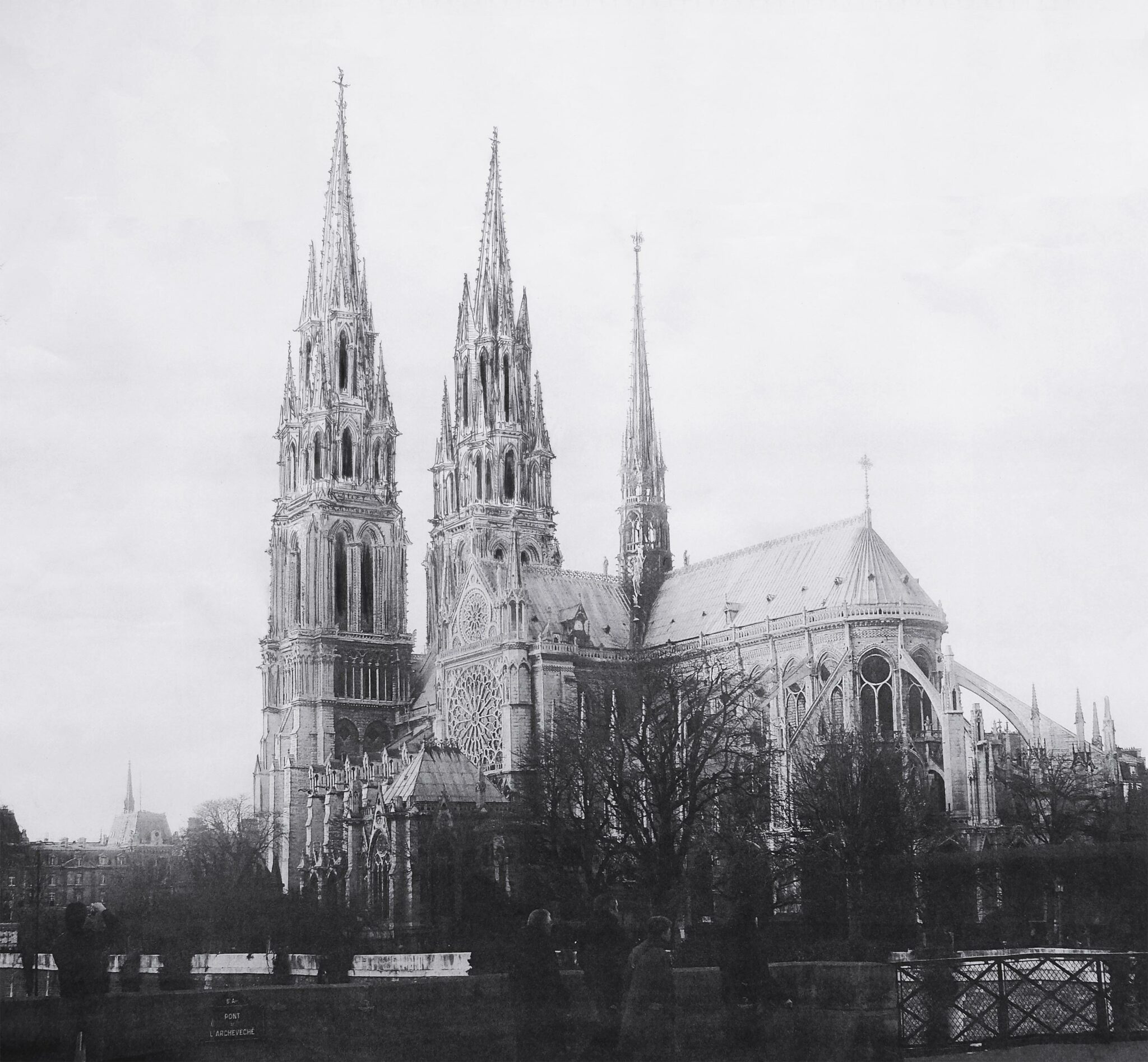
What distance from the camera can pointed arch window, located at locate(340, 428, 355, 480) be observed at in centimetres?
9662

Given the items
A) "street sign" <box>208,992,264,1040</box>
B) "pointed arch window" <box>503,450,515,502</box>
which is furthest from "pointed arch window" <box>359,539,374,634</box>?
"street sign" <box>208,992,264,1040</box>

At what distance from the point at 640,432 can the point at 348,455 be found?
17.1 metres

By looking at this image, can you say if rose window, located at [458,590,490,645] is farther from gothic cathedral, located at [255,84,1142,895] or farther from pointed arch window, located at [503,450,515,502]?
pointed arch window, located at [503,450,515,502]

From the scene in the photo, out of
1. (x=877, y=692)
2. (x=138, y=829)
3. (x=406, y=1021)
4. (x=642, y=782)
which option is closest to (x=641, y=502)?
(x=877, y=692)

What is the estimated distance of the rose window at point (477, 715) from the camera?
7725cm

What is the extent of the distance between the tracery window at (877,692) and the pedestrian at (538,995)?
51102 mm

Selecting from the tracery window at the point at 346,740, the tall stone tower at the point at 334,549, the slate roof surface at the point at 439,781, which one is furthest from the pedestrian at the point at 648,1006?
the tracery window at the point at 346,740

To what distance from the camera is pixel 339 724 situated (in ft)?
306

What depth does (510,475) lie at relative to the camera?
9275 cm

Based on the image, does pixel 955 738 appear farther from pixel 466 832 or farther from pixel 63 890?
pixel 63 890

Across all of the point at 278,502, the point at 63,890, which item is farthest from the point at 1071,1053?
the point at 63,890

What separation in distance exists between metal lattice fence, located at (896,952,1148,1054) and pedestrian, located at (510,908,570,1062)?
16.5ft

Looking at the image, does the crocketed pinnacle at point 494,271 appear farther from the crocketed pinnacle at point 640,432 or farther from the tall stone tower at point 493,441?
the crocketed pinnacle at point 640,432

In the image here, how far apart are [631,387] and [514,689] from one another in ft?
98.7
